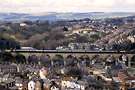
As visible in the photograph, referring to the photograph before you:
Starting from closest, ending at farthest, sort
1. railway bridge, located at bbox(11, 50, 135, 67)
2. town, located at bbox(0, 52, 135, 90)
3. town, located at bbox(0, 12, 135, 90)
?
town, located at bbox(0, 52, 135, 90) → town, located at bbox(0, 12, 135, 90) → railway bridge, located at bbox(11, 50, 135, 67)

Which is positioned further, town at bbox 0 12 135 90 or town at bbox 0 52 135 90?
town at bbox 0 12 135 90

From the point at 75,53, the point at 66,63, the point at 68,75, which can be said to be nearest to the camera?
the point at 68,75

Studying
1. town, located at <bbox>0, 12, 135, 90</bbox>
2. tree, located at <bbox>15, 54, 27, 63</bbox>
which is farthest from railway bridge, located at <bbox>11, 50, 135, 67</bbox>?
tree, located at <bbox>15, 54, 27, 63</bbox>

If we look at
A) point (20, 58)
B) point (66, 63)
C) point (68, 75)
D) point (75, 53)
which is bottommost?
point (75, 53)

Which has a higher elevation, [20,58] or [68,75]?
[68,75]

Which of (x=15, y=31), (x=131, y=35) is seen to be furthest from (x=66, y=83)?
(x=15, y=31)

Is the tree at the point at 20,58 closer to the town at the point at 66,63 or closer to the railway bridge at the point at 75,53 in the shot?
the town at the point at 66,63

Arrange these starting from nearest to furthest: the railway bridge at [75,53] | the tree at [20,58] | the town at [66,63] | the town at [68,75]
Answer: the town at [68,75], the town at [66,63], the tree at [20,58], the railway bridge at [75,53]

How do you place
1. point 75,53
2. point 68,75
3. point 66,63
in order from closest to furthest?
point 68,75 < point 66,63 < point 75,53

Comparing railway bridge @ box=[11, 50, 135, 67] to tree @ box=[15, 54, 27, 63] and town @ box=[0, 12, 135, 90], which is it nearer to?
town @ box=[0, 12, 135, 90]

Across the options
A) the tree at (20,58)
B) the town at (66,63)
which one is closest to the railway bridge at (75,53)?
the town at (66,63)

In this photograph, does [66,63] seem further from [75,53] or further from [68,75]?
[68,75]

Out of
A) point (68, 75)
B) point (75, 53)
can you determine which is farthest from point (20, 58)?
point (68, 75)

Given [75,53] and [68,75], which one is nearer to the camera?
[68,75]
